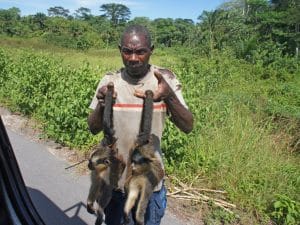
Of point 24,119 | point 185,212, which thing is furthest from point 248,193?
point 24,119

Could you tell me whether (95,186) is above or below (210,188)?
above

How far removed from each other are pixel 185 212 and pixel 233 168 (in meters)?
0.96

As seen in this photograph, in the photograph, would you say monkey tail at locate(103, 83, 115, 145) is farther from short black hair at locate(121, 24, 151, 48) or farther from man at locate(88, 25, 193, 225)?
short black hair at locate(121, 24, 151, 48)

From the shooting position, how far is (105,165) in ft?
6.58

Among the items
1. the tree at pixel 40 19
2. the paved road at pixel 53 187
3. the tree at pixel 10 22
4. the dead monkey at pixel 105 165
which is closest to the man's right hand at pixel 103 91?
the dead monkey at pixel 105 165

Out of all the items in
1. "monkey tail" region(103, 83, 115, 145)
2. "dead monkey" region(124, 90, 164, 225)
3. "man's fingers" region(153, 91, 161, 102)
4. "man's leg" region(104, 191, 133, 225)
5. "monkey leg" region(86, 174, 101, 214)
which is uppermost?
"man's fingers" region(153, 91, 161, 102)

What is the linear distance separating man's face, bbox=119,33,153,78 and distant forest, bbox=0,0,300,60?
2.71 m

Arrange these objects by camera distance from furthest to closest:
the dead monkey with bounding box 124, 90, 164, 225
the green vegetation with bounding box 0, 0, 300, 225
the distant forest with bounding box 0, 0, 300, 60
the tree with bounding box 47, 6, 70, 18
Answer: the tree with bounding box 47, 6, 70, 18 < the distant forest with bounding box 0, 0, 300, 60 < the green vegetation with bounding box 0, 0, 300, 225 < the dead monkey with bounding box 124, 90, 164, 225

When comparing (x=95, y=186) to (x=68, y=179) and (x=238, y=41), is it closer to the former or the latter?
(x=68, y=179)

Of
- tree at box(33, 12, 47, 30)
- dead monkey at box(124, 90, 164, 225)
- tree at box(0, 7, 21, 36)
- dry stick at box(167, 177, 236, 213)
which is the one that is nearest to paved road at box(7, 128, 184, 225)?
dry stick at box(167, 177, 236, 213)

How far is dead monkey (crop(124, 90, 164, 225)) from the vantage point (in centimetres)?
184

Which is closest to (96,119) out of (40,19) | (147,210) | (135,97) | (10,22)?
(135,97)

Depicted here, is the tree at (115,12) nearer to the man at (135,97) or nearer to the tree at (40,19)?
the tree at (40,19)

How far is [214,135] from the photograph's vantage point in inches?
233
